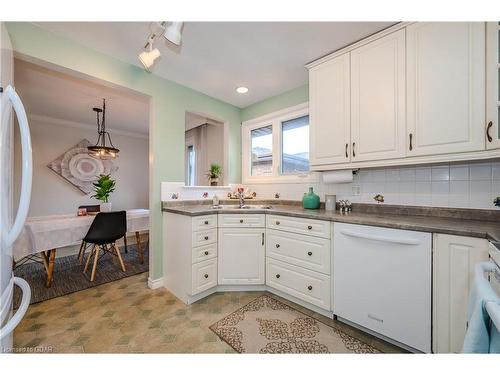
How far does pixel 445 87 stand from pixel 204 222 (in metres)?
2.18

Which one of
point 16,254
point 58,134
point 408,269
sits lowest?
point 16,254

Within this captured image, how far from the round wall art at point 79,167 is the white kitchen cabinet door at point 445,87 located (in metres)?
5.21

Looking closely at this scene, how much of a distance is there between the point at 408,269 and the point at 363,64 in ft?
5.41

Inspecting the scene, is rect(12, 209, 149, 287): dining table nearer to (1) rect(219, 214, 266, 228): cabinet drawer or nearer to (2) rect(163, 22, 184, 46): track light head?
(1) rect(219, 214, 266, 228): cabinet drawer

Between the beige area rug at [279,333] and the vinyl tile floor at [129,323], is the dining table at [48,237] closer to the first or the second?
the vinyl tile floor at [129,323]

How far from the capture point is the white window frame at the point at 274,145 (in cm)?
251

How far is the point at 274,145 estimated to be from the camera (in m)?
2.81

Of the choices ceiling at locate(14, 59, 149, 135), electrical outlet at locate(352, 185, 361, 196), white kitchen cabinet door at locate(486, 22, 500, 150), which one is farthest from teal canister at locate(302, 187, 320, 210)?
ceiling at locate(14, 59, 149, 135)

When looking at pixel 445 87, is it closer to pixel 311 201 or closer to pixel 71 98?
pixel 311 201

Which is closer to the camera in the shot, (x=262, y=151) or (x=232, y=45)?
(x=232, y=45)

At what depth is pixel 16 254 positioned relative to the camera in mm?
1992

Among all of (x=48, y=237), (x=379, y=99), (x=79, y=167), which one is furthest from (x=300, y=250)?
(x=79, y=167)

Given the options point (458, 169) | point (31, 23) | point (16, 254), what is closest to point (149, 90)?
point (31, 23)

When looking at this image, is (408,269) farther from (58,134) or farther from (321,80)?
(58,134)
